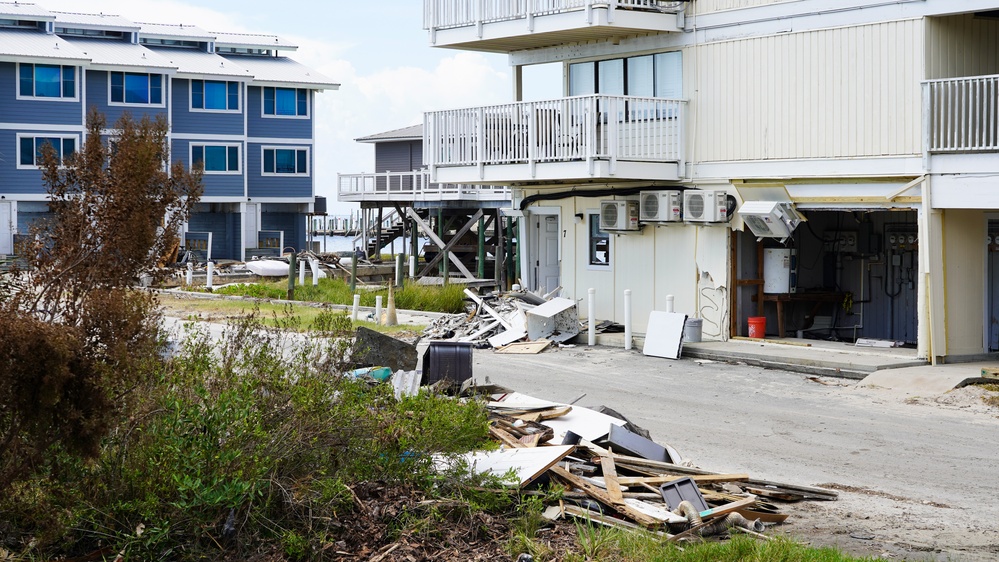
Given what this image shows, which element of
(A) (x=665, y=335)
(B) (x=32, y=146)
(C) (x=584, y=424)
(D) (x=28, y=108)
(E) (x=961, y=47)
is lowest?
(C) (x=584, y=424)

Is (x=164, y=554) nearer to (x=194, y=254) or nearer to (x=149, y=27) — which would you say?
(x=194, y=254)

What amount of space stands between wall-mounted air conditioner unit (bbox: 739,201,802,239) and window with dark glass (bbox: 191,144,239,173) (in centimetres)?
3610

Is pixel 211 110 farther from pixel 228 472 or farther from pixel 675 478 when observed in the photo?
pixel 228 472

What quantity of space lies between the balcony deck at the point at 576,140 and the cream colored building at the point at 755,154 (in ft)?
0.13

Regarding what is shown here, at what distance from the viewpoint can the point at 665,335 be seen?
803 inches

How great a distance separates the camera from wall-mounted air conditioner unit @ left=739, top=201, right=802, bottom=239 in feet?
64.7

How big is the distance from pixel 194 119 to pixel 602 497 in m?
46.2

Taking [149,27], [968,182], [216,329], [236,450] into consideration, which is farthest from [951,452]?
[149,27]

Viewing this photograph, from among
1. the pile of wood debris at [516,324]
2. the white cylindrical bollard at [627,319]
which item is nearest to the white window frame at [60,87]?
the pile of wood debris at [516,324]

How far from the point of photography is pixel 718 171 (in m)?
21.3

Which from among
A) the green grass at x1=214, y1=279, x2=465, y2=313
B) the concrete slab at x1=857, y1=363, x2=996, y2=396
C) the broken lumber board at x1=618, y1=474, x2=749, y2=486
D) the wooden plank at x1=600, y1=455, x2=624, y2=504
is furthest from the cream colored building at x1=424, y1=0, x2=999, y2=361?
the wooden plank at x1=600, y1=455, x2=624, y2=504

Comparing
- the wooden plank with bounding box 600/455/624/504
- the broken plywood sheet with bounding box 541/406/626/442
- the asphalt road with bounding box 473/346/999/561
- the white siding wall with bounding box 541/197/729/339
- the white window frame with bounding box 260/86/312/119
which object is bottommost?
the asphalt road with bounding box 473/346/999/561

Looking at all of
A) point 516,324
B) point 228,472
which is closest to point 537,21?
point 516,324

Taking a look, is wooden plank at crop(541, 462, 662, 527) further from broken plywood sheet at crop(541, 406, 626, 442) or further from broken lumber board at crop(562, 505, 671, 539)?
broken plywood sheet at crop(541, 406, 626, 442)
